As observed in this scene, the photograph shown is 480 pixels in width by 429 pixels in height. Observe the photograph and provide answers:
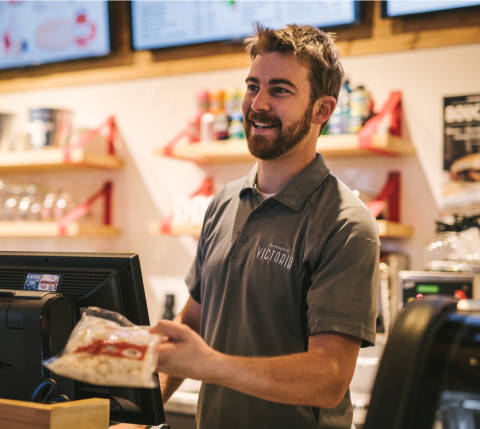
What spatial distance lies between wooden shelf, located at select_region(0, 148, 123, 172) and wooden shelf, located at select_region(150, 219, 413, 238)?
1.67 feet

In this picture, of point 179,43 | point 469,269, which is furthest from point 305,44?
point 179,43

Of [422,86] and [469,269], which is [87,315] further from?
[422,86]

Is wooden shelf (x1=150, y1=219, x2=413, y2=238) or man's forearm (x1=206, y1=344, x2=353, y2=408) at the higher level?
man's forearm (x1=206, y1=344, x2=353, y2=408)

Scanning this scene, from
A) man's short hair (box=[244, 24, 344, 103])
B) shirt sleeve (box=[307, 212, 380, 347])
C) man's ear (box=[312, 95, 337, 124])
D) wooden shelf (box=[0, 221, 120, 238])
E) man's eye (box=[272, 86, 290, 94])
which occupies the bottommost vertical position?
wooden shelf (box=[0, 221, 120, 238])

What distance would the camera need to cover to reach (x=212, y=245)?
1.74 m

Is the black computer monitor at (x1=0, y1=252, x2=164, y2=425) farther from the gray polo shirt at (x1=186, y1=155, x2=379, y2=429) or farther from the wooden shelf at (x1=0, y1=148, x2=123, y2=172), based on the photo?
→ the wooden shelf at (x1=0, y1=148, x2=123, y2=172)

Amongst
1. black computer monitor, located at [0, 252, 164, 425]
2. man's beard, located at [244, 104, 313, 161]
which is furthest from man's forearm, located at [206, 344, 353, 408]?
man's beard, located at [244, 104, 313, 161]

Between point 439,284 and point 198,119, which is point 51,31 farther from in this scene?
point 439,284

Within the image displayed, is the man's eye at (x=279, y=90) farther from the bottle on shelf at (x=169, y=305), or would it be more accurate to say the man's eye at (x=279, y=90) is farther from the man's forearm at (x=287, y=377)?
the bottle on shelf at (x=169, y=305)

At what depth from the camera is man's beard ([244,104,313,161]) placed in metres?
1.65

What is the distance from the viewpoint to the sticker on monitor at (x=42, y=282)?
4.69 feet

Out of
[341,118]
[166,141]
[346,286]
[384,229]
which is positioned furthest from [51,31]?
[346,286]

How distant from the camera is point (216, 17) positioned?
3.39 metres

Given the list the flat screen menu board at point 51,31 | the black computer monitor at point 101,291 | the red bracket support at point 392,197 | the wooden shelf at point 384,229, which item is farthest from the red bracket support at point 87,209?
the black computer monitor at point 101,291
